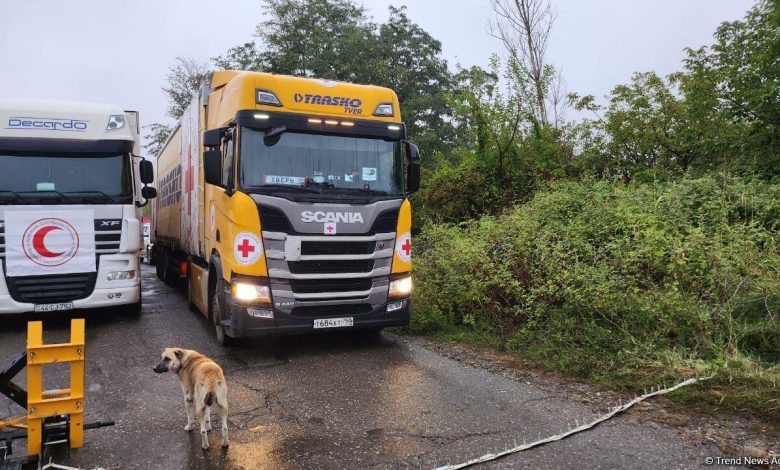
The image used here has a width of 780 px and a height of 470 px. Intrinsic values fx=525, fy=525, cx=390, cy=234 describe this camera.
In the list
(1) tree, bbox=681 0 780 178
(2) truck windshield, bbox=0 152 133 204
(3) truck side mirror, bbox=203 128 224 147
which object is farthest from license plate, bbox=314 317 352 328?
(1) tree, bbox=681 0 780 178

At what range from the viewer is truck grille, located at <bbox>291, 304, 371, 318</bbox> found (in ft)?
20.3

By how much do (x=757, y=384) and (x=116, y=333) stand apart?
26.0 feet

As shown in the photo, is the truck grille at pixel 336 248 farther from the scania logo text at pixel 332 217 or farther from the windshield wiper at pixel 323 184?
→ the windshield wiper at pixel 323 184

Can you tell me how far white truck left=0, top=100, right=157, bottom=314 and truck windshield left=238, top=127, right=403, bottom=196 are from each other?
317 cm

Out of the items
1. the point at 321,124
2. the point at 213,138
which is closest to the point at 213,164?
the point at 213,138

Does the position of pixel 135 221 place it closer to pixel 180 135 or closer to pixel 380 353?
pixel 180 135

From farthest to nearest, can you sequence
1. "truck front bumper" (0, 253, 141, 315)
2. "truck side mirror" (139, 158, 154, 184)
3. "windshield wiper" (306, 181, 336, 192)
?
"truck side mirror" (139, 158, 154, 184), "truck front bumper" (0, 253, 141, 315), "windshield wiper" (306, 181, 336, 192)

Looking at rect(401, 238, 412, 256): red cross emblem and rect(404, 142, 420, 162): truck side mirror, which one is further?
rect(404, 142, 420, 162): truck side mirror

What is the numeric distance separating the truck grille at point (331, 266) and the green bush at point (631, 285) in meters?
1.87

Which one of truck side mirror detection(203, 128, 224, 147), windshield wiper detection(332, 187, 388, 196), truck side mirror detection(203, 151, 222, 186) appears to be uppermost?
truck side mirror detection(203, 128, 224, 147)

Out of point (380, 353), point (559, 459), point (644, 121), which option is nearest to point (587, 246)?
point (380, 353)

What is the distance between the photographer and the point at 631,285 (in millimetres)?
6059

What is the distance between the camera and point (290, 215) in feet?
19.7
